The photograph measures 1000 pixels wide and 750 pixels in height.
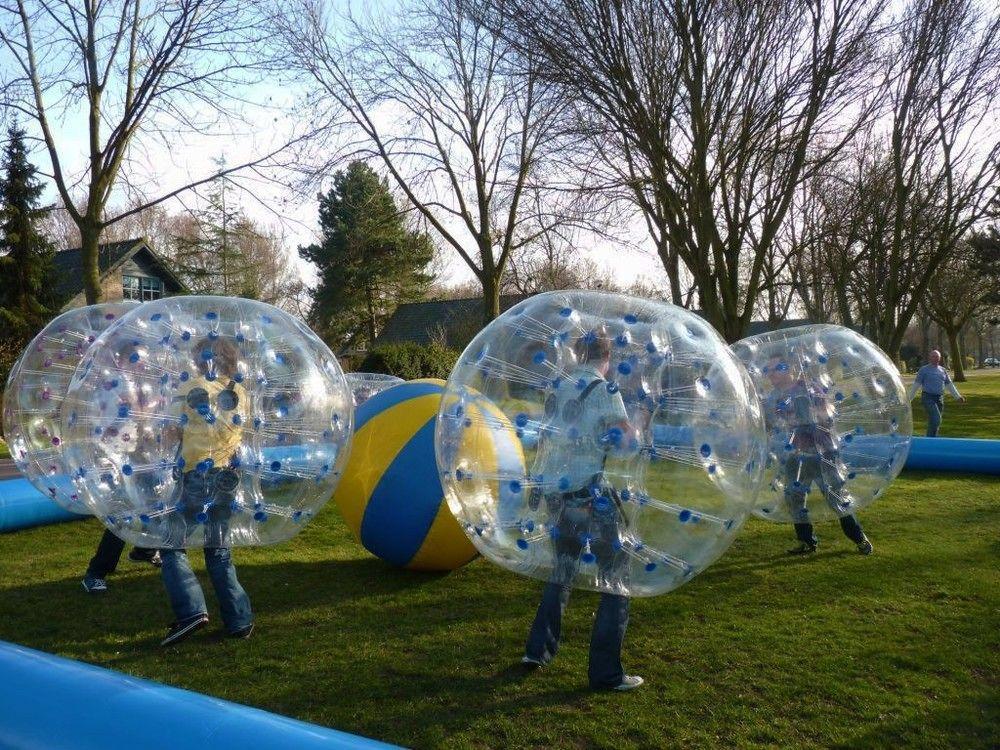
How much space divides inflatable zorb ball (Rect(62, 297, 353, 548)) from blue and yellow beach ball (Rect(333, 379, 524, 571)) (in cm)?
121

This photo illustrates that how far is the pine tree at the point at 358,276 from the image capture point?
38906 millimetres

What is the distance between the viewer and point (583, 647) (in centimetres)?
532

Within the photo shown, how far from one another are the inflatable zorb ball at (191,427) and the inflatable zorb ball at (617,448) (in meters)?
1.54

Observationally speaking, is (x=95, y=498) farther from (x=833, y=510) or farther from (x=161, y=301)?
(x=833, y=510)

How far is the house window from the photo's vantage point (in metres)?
38.0

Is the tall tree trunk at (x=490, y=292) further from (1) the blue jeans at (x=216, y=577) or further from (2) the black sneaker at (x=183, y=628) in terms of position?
(2) the black sneaker at (x=183, y=628)

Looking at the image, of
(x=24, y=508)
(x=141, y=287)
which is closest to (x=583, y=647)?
(x=24, y=508)

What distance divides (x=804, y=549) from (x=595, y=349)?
15.2ft

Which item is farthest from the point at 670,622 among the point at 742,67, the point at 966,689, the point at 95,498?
the point at 742,67

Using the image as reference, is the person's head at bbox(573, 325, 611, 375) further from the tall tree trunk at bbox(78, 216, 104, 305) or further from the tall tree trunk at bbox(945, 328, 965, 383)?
the tall tree trunk at bbox(945, 328, 965, 383)

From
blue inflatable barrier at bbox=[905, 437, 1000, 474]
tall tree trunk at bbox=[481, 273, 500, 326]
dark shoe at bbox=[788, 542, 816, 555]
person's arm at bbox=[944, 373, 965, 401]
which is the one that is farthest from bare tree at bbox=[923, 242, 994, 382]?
dark shoe at bbox=[788, 542, 816, 555]

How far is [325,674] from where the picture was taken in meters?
4.90

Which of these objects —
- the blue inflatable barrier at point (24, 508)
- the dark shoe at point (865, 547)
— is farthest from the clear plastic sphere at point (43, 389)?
the dark shoe at point (865, 547)

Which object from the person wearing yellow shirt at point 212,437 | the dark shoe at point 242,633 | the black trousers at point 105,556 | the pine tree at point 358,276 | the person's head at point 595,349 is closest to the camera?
the person's head at point 595,349
